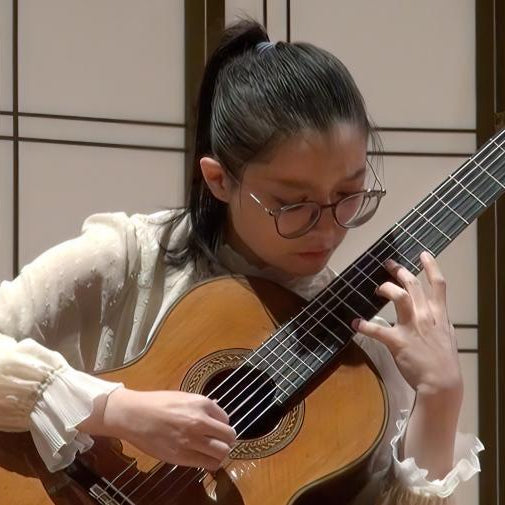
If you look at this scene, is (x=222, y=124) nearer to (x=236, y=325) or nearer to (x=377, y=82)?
(x=236, y=325)

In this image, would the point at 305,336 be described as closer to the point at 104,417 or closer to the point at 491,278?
the point at 104,417

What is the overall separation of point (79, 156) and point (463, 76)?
3.23ft

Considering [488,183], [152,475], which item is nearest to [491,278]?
[488,183]

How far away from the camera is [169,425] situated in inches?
36.0

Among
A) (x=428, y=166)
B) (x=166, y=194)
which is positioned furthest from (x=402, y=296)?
(x=428, y=166)

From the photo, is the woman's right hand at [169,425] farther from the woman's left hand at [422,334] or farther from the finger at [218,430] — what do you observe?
the woman's left hand at [422,334]

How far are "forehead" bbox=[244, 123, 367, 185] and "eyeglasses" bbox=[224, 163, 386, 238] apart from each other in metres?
0.03

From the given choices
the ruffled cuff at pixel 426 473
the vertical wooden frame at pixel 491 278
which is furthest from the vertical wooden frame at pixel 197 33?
the ruffled cuff at pixel 426 473

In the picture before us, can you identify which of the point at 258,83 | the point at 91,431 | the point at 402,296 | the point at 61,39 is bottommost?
the point at 91,431

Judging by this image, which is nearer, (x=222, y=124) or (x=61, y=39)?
(x=222, y=124)

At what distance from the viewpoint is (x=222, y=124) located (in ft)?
3.60

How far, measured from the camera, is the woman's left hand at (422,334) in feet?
3.29

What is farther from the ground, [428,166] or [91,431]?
[428,166]

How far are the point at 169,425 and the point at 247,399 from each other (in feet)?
0.42
